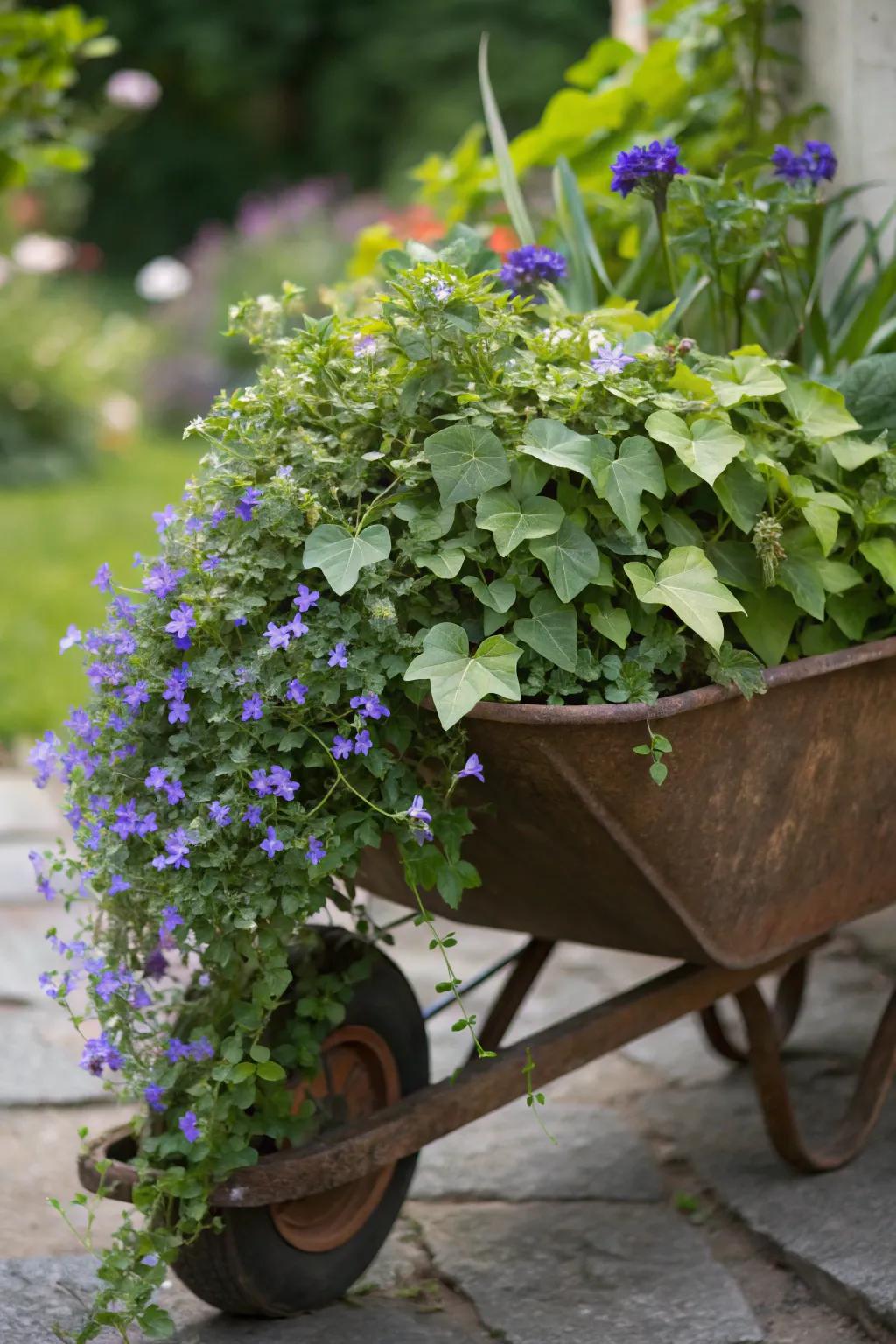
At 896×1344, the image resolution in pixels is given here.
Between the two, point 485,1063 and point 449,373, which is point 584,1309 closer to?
point 485,1063

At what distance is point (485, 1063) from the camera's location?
1720 millimetres

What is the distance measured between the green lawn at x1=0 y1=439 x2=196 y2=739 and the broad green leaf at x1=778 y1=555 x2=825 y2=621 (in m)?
2.31

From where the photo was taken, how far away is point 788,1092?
199 centimetres

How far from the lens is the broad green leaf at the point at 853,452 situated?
5.39 feet

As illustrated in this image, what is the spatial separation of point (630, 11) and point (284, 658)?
9.72ft

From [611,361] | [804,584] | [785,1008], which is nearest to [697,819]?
→ [804,584]

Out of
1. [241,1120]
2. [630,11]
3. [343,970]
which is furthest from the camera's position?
[630,11]

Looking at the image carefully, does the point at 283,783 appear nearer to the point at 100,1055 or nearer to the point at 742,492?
the point at 100,1055

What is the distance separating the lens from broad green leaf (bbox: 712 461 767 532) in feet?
5.09

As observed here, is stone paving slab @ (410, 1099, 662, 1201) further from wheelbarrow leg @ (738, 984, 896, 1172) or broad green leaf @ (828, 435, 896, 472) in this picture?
broad green leaf @ (828, 435, 896, 472)

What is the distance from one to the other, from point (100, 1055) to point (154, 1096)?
0.23 ft

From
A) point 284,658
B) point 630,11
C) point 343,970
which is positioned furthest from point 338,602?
point 630,11

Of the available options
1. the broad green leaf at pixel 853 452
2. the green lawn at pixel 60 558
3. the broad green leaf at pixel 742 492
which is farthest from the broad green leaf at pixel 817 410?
the green lawn at pixel 60 558

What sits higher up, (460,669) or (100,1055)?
(460,669)
